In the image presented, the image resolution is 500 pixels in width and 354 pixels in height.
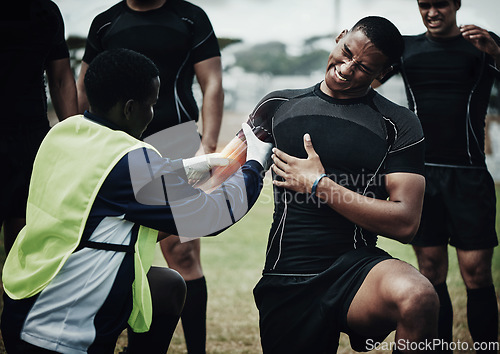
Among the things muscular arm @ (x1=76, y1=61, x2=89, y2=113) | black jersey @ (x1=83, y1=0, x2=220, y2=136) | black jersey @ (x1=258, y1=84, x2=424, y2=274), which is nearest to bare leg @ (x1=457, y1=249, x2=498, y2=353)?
black jersey @ (x1=258, y1=84, x2=424, y2=274)

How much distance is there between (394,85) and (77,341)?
1458 centimetres

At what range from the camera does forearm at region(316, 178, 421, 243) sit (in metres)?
2.11

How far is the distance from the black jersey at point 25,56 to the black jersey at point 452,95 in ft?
6.35

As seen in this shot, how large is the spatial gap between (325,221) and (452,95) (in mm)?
1310

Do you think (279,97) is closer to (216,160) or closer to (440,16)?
(216,160)

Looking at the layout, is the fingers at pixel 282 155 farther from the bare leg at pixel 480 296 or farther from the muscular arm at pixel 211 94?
the bare leg at pixel 480 296

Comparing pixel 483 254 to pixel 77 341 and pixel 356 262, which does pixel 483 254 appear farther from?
pixel 77 341

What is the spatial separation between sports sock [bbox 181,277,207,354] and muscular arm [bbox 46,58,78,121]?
113 cm

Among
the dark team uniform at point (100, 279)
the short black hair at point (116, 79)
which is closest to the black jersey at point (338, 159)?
the dark team uniform at point (100, 279)

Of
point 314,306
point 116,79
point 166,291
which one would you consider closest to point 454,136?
point 314,306

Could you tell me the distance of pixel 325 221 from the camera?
7.41 feet

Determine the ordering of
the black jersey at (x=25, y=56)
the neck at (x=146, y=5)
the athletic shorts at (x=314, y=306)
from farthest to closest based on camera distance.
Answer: the neck at (x=146, y=5) < the black jersey at (x=25, y=56) < the athletic shorts at (x=314, y=306)

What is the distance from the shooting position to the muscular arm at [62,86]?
287cm

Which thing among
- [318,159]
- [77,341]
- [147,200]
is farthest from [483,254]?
[77,341]
